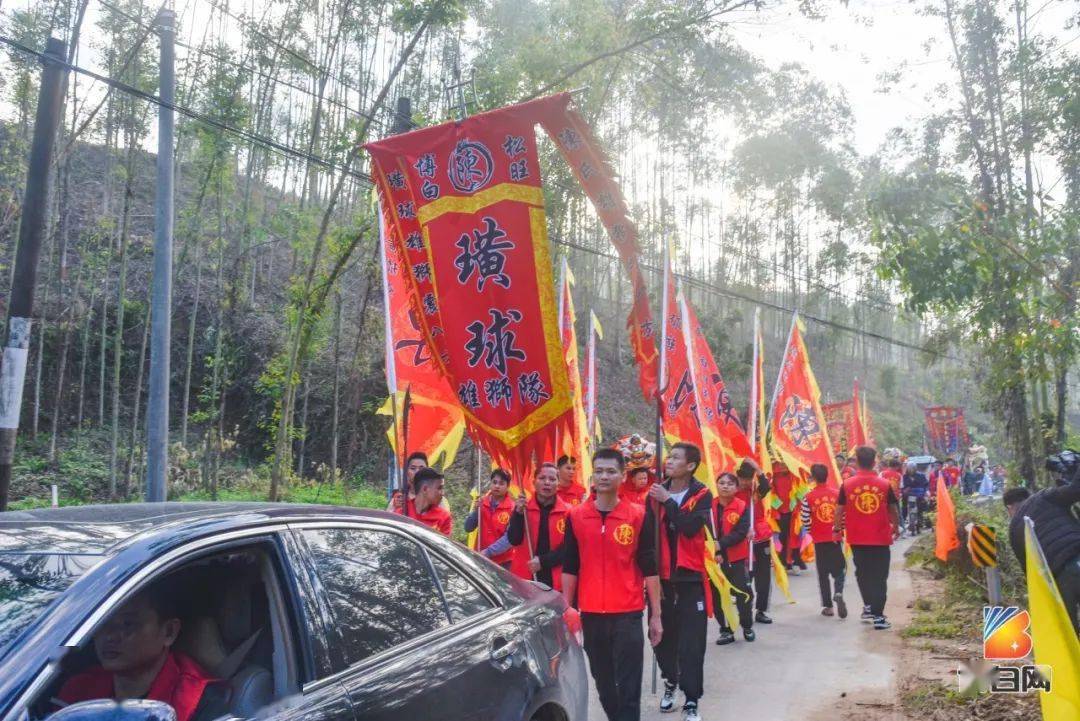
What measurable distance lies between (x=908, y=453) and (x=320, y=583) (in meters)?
47.3

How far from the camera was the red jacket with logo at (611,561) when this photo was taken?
5.12 m

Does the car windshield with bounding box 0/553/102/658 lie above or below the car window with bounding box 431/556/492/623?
above

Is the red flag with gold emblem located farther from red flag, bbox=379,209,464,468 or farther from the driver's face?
Answer: the driver's face

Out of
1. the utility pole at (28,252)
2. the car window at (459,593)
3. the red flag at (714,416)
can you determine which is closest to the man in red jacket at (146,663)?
the car window at (459,593)

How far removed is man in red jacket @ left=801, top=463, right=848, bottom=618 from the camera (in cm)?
1003

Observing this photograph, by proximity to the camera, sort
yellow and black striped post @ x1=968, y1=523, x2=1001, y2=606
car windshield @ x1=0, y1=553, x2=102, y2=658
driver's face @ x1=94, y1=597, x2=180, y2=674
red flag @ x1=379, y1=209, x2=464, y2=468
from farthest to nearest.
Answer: red flag @ x1=379, y1=209, x2=464, y2=468, yellow and black striped post @ x1=968, y1=523, x2=1001, y2=606, driver's face @ x1=94, y1=597, x2=180, y2=674, car windshield @ x1=0, y1=553, x2=102, y2=658

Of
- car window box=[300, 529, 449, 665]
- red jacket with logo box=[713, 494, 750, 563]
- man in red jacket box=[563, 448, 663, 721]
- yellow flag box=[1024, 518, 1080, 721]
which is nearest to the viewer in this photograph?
yellow flag box=[1024, 518, 1080, 721]

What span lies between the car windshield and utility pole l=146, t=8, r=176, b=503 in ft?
24.8

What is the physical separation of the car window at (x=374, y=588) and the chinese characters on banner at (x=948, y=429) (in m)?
31.9

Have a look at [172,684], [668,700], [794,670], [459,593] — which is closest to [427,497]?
[668,700]

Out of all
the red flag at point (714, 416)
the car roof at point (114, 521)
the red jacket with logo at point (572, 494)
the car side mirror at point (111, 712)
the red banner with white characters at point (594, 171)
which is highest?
the red banner with white characters at point (594, 171)

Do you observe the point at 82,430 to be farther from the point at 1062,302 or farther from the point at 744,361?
the point at 744,361

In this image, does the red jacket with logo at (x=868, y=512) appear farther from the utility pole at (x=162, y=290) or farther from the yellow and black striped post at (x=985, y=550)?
the utility pole at (x=162, y=290)

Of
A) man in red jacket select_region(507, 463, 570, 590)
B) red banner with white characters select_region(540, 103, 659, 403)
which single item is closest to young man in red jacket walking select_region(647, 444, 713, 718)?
man in red jacket select_region(507, 463, 570, 590)
